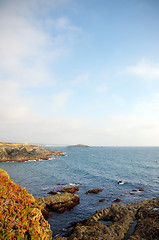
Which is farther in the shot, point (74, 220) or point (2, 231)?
point (74, 220)

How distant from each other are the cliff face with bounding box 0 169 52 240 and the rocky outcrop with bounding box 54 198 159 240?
4865 millimetres

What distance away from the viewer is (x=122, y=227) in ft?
55.7

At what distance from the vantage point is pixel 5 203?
12484 mm

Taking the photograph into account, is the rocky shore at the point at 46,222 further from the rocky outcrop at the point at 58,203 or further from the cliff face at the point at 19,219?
the rocky outcrop at the point at 58,203

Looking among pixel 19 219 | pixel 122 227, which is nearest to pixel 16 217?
pixel 19 219

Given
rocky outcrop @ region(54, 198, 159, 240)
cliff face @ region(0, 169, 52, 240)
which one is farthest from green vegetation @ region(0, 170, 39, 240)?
rocky outcrop @ region(54, 198, 159, 240)

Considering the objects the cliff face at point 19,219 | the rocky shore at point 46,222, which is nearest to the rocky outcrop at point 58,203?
the rocky shore at point 46,222

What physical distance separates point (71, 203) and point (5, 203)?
1817cm

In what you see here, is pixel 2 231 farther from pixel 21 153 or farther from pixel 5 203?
pixel 21 153

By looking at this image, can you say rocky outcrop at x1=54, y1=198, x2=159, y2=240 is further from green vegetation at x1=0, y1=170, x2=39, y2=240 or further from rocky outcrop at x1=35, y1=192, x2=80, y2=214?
rocky outcrop at x1=35, y1=192, x2=80, y2=214

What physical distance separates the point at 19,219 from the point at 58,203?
17101 mm

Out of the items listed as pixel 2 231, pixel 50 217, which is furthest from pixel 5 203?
pixel 50 217

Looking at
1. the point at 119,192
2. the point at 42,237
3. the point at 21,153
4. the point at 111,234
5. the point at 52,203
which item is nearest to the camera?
the point at 42,237

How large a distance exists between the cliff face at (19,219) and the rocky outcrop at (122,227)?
4.87 m
